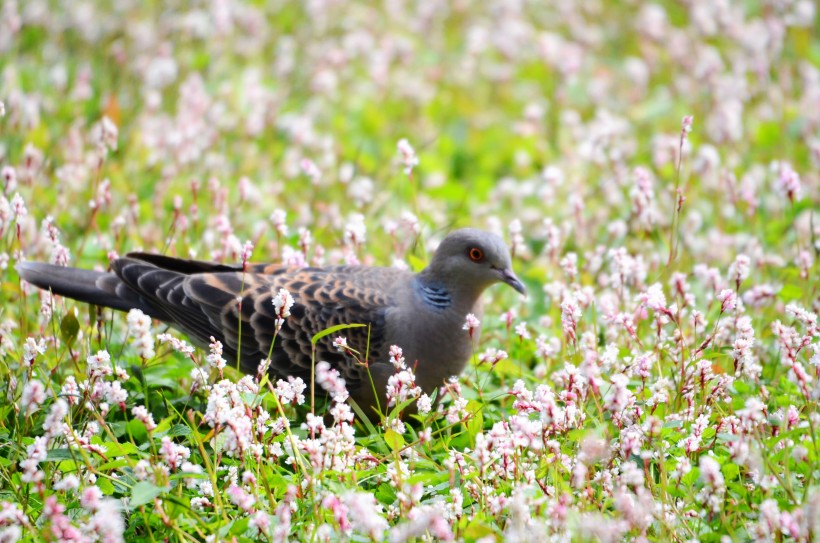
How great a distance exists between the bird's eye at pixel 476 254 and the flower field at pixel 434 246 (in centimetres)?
28

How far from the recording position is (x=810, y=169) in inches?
276

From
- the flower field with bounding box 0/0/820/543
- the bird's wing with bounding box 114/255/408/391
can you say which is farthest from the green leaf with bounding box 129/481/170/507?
the bird's wing with bounding box 114/255/408/391

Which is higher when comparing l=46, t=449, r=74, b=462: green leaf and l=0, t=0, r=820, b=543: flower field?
l=0, t=0, r=820, b=543: flower field

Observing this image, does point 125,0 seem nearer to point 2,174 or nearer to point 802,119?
point 2,174

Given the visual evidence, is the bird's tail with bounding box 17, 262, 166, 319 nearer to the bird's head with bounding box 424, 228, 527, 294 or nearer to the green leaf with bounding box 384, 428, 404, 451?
the bird's head with bounding box 424, 228, 527, 294

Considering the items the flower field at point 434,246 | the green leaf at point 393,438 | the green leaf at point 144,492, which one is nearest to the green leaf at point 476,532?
the flower field at point 434,246

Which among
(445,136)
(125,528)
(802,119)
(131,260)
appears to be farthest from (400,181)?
(125,528)

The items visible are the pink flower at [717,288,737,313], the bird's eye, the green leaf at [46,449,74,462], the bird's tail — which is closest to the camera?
the green leaf at [46,449,74,462]

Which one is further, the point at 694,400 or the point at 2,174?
the point at 2,174

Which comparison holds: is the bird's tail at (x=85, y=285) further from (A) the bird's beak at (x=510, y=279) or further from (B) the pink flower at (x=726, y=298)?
(B) the pink flower at (x=726, y=298)

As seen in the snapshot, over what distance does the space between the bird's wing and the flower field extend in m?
0.17

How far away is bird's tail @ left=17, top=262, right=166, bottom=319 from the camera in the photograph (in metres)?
4.23

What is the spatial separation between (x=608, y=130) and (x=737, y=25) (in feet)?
8.28

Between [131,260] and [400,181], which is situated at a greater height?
[400,181]
